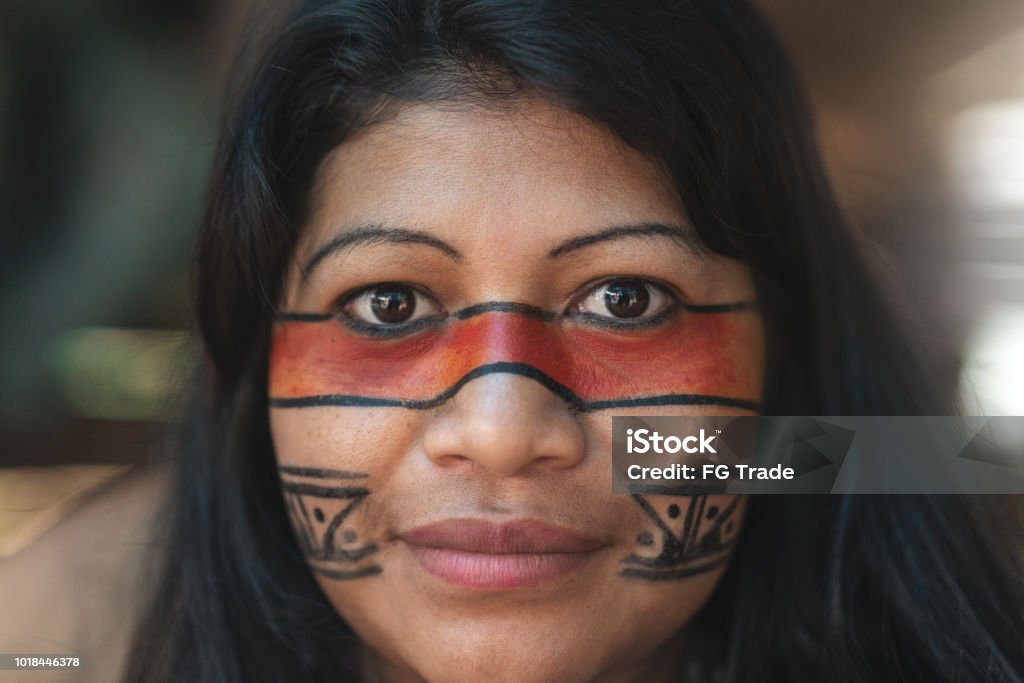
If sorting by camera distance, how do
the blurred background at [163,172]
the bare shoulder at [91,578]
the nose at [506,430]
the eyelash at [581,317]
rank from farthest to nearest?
1. the blurred background at [163,172]
2. the bare shoulder at [91,578]
3. the eyelash at [581,317]
4. the nose at [506,430]

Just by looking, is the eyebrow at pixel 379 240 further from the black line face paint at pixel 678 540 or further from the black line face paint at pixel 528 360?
the black line face paint at pixel 678 540

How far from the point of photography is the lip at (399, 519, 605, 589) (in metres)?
1.08

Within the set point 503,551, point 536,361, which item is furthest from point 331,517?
point 536,361

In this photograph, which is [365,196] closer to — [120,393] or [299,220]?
[299,220]

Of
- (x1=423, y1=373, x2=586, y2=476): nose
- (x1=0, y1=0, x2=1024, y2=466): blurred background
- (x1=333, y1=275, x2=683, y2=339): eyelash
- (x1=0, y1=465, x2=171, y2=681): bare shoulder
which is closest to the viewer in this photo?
(x1=423, y1=373, x2=586, y2=476): nose

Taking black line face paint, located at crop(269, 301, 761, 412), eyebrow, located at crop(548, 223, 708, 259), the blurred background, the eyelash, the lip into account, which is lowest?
the lip

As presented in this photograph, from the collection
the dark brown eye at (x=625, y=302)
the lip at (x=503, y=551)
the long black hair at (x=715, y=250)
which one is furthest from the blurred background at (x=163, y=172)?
the lip at (x=503, y=551)

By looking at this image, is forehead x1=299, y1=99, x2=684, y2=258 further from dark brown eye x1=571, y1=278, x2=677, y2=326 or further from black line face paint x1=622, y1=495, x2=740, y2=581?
black line face paint x1=622, y1=495, x2=740, y2=581

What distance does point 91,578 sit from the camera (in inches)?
65.1

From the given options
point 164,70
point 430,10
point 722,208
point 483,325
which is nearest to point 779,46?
point 722,208

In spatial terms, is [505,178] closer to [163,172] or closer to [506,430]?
Answer: [506,430]

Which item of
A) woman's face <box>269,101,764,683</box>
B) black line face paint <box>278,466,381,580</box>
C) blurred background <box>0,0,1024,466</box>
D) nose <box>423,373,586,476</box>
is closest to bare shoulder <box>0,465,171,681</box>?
blurred background <box>0,0,1024,466</box>

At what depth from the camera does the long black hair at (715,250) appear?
1133 millimetres

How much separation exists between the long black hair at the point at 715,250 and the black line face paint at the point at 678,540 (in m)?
0.19
